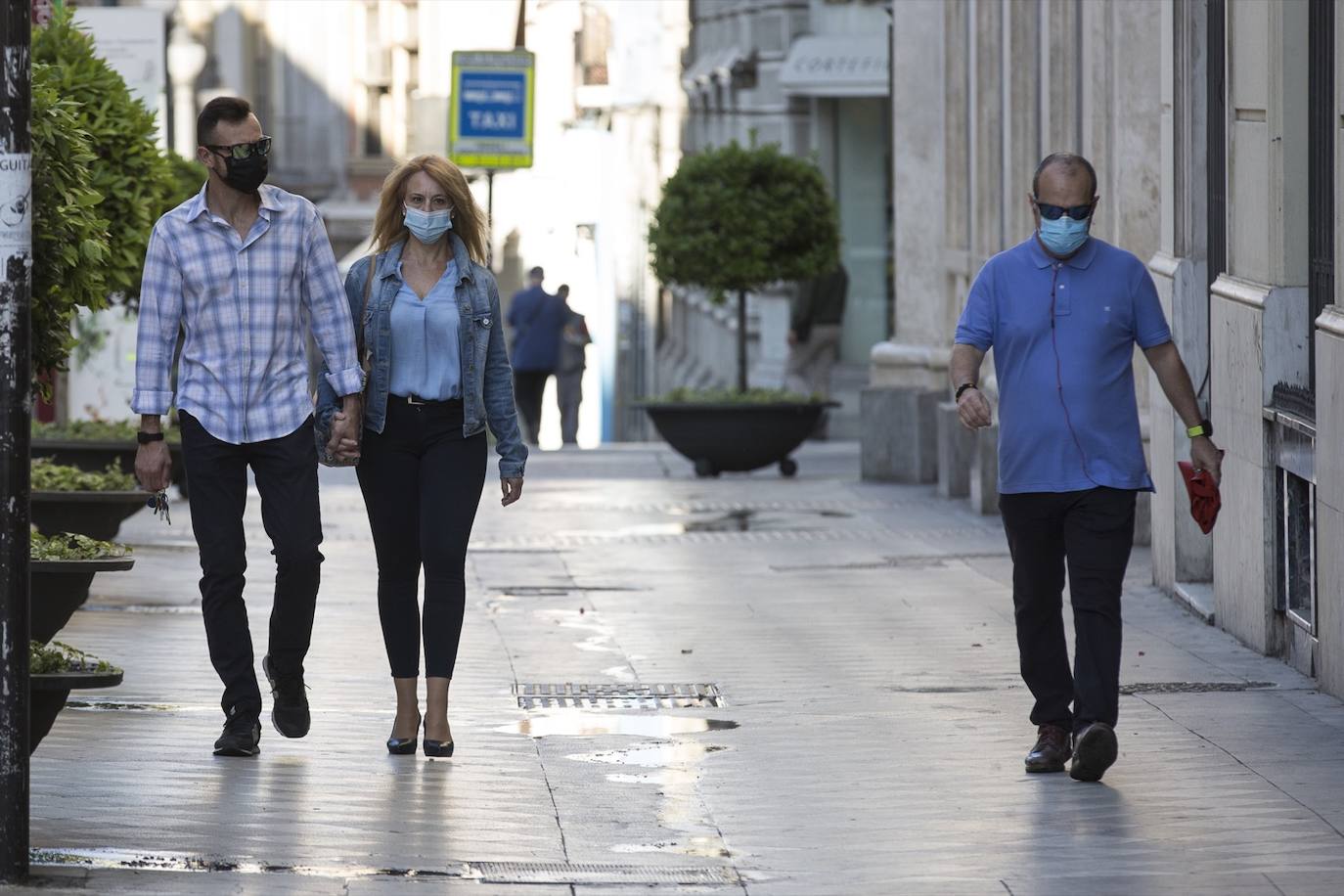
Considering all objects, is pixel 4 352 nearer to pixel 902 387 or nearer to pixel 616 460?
pixel 902 387

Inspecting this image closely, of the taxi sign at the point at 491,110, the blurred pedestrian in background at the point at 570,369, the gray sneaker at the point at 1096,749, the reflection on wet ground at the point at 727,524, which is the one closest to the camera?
the gray sneaker at the point at 1096,749

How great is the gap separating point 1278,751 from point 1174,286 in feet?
13.0

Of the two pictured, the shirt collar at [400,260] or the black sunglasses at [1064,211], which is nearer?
the black sunglasses at [1064,211]

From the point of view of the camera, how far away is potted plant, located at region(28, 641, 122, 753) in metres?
6.73

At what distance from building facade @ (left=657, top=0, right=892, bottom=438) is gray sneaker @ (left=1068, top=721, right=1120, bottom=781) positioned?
1911 centimetres

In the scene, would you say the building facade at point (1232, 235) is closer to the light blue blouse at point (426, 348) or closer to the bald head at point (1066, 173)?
the bald head at point (1066, 173)

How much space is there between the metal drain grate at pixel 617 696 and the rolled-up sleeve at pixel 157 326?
6.68 ft

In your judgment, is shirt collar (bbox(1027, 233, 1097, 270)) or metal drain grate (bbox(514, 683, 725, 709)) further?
metal drain grate (bbox(514, 683, 725, 709))

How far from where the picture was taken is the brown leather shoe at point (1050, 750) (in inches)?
300

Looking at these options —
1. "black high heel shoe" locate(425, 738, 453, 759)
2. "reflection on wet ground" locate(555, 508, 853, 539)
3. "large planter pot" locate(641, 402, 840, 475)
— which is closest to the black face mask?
"black high heel shoe" locate(425, 738, 453, 759)

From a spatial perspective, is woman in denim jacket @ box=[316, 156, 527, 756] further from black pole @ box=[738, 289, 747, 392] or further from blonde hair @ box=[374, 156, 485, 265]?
black pole @ box=[738, 289, 747, 392]

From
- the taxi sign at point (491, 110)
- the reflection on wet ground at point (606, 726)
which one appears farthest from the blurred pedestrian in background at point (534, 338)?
the reflection on wet ground at point (606, 726)

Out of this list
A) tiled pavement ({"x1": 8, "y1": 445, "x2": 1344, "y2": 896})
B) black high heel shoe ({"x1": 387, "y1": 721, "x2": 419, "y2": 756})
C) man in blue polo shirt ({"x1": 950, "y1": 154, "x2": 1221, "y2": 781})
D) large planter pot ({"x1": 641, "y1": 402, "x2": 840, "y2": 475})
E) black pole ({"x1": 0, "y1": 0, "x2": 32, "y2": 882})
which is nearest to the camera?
black pole ({"x1": 0, "y1": 0, "x2": 32, "y2": 882})

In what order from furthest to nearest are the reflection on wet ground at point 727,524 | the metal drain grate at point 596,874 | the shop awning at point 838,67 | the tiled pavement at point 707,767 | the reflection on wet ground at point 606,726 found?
the shop awning at point 838,67
the reflection on wet ground at point 727,524
the reflection on wet ground at point 606,726
the tiled pavement at point 707,767
the metal drain grate at point 596,874
